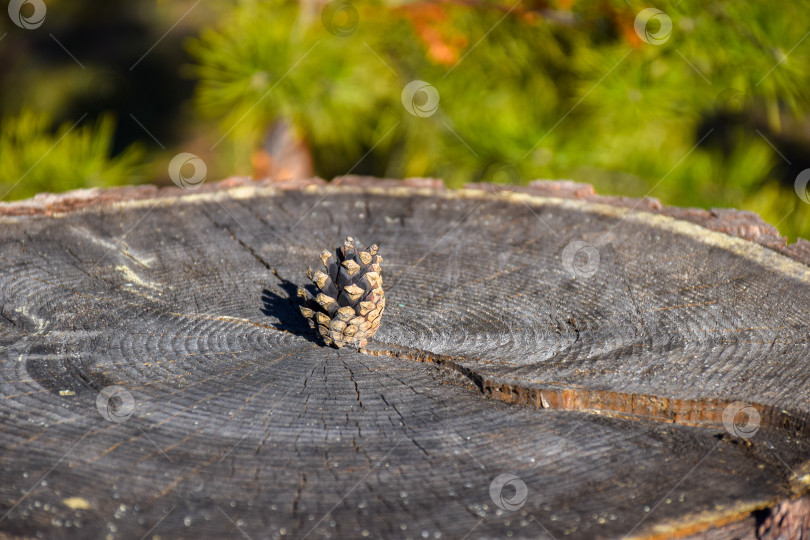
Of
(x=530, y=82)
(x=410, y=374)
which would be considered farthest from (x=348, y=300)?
(x=530, y=82)

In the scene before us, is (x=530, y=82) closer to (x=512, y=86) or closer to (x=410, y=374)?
(x=512, y=86)

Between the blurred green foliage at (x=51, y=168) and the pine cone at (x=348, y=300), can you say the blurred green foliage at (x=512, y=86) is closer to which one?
the blurred green foliage at (x=51, y=168)

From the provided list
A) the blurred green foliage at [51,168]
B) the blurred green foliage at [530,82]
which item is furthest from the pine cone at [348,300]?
the blurred green foliage at [51,168]

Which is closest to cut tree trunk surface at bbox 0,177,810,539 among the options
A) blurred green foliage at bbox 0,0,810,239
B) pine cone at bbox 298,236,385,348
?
pine cone at bbox 298,236,385,348

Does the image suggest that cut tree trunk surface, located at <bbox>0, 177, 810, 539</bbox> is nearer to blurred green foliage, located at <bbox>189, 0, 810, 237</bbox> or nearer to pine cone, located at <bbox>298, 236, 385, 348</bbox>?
pine cone, located at <bbox>298, 236, 385, 348</bbox>

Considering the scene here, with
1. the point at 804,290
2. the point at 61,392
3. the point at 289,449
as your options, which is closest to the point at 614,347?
the point at 804,290

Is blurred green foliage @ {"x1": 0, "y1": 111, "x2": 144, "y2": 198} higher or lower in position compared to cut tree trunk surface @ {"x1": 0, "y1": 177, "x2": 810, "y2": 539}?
higher

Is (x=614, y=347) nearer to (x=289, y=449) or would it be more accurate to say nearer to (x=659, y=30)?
(x=289, y=449)

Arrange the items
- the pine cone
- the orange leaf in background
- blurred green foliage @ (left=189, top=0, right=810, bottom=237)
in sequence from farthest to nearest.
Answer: the orange leaf in background < blurred green foliage @ (left=189, top=0, right=810, bottom=237) < the pine cone
